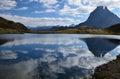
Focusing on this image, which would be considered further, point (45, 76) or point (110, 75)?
point (45, 76)

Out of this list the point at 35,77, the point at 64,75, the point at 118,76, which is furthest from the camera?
the point at 64,75

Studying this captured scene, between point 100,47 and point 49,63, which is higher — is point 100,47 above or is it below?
below

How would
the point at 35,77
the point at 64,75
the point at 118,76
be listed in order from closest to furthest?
the point at 118,76
the point at 35,77
the point at 64,75

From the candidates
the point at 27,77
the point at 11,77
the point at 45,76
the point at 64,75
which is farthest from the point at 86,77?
the point at 11,77

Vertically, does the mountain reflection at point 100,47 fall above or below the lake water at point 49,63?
below

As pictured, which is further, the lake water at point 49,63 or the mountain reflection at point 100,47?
the mountain reflection at point 100,47

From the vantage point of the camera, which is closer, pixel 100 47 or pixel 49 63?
pixel 49 63

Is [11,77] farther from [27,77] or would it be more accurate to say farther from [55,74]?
[55,74]

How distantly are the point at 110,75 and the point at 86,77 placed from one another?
417cm

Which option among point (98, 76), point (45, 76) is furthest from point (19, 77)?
point (98, 76)

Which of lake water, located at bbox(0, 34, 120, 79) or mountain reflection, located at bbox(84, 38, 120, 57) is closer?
lake water, located at bbox(0, 34, 120, 79)

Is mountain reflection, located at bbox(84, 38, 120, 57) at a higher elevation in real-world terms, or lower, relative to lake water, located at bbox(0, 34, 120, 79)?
lower

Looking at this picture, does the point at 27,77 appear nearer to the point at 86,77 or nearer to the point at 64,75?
the point at 64,75

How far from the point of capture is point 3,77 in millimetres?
34625
